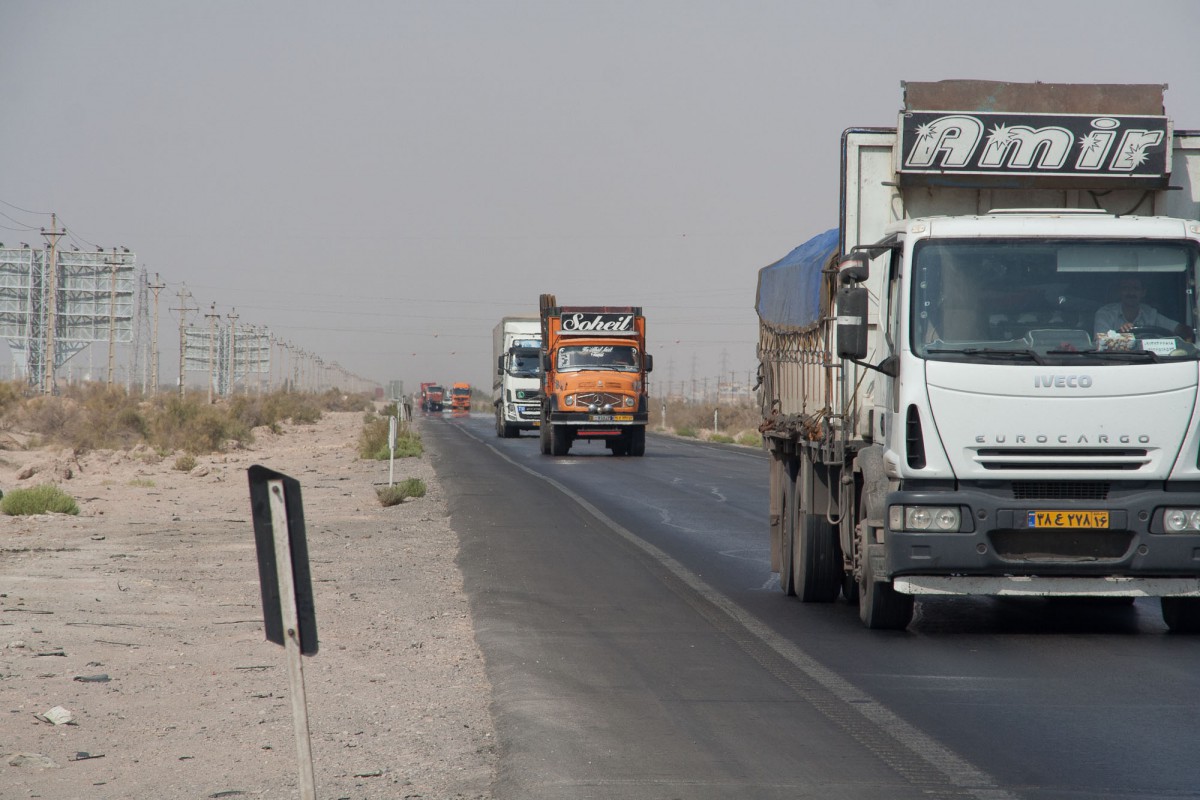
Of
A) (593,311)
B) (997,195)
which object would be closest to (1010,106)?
(997,195)

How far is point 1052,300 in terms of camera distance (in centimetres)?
918

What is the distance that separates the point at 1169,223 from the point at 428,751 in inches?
243

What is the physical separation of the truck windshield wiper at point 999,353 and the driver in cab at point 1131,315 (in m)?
0.50

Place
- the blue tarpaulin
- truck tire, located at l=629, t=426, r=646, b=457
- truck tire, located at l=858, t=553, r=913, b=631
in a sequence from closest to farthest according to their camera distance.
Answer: truck tire, located at l=858, t=553, r=913, b=631 → the blue tarpaulin → truck tire, located at l=629, t=426, r=646, b=457

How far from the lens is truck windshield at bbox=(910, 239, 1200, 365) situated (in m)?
9.06

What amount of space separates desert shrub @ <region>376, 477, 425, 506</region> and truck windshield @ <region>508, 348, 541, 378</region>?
24.5 meters

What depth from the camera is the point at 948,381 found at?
899cm

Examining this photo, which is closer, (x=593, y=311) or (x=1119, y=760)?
(x=1119, y=760)

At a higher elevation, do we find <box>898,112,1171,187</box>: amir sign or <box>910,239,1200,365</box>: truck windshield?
<box>898,112,1171,187</box>: amir sign

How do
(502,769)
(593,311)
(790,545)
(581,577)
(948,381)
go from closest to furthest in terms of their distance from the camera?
1. (502,769)
2. (948,381)
3. (790,545)
4. (581,577)
5. (593,311)

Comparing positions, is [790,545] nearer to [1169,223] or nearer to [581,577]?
[581,577]

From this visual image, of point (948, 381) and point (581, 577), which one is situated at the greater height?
point (948, 381)

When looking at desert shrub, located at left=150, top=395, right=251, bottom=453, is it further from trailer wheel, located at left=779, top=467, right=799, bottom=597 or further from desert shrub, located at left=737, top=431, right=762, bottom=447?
trailer wheel, located at left=779, top=467, right=799, bottom=597

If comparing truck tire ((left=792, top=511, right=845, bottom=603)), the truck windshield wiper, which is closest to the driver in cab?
the truck windshield wiper
